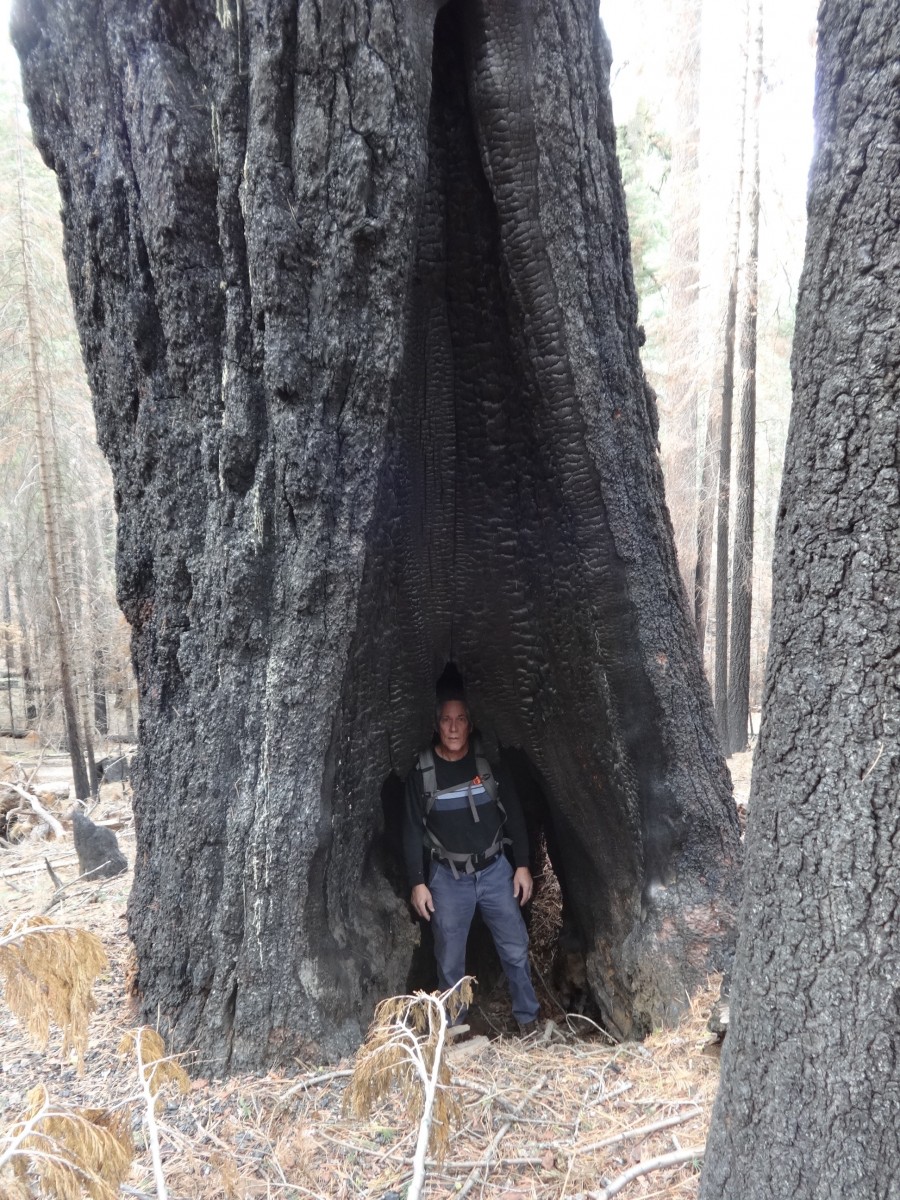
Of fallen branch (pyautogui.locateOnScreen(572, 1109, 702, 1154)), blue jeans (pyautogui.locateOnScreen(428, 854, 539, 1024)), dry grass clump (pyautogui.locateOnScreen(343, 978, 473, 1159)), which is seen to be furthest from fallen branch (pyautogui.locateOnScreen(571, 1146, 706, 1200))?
blue jeans (pyautogui.locateOnScreen(428, 854, 539, 1024))

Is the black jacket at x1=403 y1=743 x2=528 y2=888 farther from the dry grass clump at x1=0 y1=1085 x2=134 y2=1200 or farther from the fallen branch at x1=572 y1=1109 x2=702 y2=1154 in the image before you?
the dry grass clump at x1=0 y1=1085 x2=134 y2=1200

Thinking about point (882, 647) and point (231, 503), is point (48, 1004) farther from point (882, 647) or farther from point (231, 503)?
point (882, 647)

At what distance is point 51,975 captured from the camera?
2.07 m

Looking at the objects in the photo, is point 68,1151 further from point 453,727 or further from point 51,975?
point 453,727

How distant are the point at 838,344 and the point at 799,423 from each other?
19cm

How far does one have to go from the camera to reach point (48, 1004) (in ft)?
6.82

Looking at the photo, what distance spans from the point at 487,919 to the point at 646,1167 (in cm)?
213

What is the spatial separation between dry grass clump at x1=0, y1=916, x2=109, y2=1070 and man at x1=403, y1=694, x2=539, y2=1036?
244cm

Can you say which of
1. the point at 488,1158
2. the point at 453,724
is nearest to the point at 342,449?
the point at 453,724

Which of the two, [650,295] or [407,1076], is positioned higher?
[650,295]

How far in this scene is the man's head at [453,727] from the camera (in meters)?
4.41

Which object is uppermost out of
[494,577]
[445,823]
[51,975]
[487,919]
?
[494,577]

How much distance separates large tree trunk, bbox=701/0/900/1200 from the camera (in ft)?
5.40

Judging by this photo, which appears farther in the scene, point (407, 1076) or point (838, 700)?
point (407, 1076)
